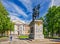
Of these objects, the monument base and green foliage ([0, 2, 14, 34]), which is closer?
the monument base

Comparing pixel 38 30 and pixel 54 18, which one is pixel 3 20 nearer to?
pixel 54 18

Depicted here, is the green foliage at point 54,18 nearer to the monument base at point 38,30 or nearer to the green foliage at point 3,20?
the green foliage at point 3,20

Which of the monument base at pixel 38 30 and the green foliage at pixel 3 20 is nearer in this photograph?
the monument base at pixel 38 30

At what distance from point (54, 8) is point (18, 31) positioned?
294ft

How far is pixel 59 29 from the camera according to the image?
191ft

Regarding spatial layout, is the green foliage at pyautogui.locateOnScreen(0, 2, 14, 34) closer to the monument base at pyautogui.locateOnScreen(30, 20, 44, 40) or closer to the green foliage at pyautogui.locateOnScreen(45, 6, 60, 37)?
the green foliage at pyautogui.locateOnScreen(45, 6, 60, 37)

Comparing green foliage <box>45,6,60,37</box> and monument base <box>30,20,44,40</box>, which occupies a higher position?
green foliage <box>45,6,60,37</box>

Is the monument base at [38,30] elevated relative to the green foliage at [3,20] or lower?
lower

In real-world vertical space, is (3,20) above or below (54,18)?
below

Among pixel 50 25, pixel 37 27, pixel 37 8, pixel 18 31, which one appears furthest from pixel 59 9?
pixel 18 31

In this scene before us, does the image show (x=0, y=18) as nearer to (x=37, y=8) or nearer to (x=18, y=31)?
(x=37, y=8)

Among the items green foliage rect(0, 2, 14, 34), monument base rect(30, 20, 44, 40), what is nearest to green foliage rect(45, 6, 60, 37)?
green foliage rect(0, 2, 14, 34)

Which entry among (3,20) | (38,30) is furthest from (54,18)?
(38,30)

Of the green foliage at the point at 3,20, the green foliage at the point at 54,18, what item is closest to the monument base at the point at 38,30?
the green foliage at the point at 54,18
